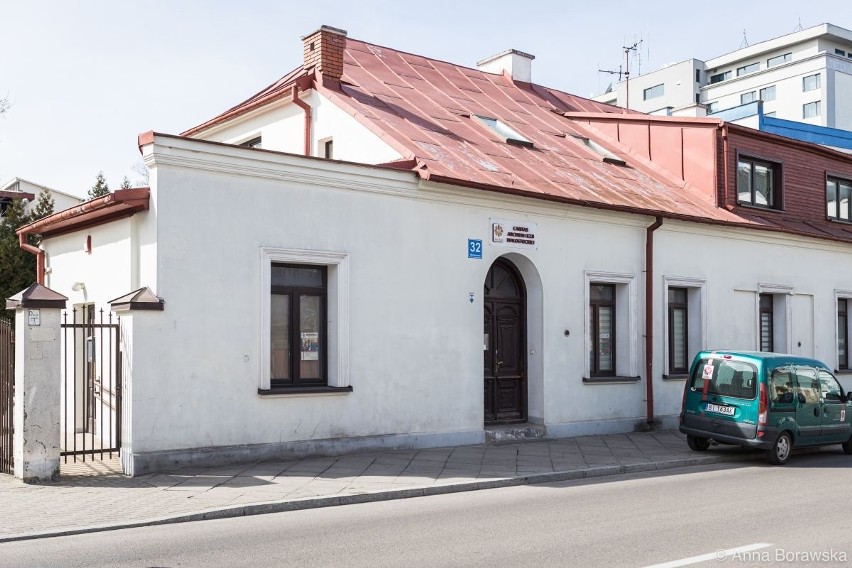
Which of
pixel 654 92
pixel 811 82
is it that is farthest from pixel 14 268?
pixel 654 92

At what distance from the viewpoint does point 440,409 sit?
559 inches

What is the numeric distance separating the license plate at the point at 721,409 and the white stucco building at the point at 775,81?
51918mm

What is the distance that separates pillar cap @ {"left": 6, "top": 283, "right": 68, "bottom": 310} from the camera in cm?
1091

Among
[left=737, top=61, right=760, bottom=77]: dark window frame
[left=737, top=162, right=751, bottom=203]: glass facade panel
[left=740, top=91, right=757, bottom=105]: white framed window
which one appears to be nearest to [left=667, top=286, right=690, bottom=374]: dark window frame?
[left=737, top=162, right=751, bottom=203]: glass facade panel

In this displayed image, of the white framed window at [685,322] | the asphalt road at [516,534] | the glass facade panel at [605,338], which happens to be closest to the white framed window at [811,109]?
the white framed window at [685,322]

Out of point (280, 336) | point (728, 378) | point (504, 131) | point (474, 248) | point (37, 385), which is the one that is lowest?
point (728, 378)

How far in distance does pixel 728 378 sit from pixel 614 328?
3.63 meters

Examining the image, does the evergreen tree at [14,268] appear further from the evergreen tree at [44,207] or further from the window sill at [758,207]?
the window sill at [758,207]

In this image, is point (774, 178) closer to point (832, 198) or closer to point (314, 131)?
point (832, 198)

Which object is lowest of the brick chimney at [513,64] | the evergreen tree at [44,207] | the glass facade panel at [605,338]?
the glass facade panel at [605,338]

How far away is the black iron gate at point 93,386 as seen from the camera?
1165cm

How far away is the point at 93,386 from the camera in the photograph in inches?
472

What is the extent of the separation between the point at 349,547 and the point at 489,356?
8.19 metres

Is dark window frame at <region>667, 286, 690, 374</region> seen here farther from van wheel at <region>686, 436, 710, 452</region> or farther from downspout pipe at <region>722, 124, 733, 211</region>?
van wheel at <region>686, 436, 710, 452</region>
